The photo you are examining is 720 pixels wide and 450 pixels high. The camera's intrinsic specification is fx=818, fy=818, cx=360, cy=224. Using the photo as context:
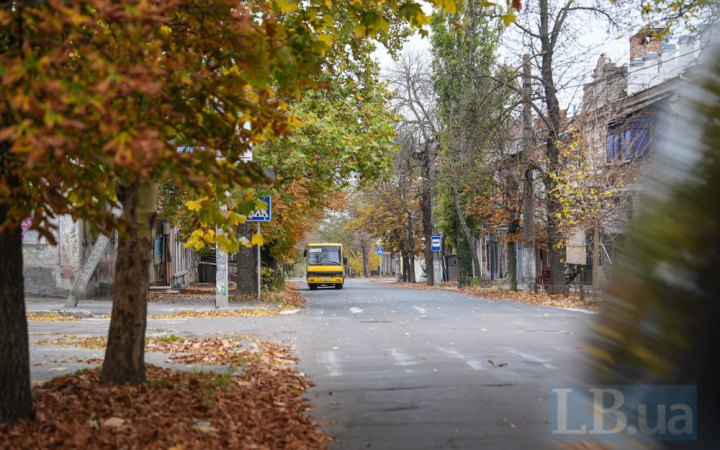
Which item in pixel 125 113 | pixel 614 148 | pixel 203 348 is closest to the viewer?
pixel 125 113

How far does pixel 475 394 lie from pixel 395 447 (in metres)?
2.33

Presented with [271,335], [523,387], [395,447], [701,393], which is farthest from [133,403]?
[271,335]

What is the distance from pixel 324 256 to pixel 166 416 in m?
46.4

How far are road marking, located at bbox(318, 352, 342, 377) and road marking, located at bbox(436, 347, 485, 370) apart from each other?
1.62 m

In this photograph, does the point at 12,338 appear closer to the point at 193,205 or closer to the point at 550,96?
the point at 193,205

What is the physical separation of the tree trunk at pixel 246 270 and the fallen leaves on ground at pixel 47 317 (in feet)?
32.7

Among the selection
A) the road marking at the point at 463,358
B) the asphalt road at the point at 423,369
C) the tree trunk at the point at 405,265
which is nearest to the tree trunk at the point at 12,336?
the asphalt road at the point at 423,369

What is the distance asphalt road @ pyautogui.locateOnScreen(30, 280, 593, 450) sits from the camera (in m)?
6.45

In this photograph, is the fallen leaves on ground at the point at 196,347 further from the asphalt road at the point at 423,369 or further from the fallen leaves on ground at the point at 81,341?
the asphalt road at the point at 423,369

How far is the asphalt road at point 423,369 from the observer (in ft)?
21.1

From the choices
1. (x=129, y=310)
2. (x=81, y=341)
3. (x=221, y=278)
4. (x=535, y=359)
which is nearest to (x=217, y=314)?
(x=221, y=278)

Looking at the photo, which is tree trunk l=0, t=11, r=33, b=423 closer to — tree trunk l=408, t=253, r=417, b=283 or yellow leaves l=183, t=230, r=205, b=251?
yellow leaves l=183, t=230, r=205, b=251

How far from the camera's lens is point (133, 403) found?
20.9ft

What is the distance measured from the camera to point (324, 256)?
52531mm
